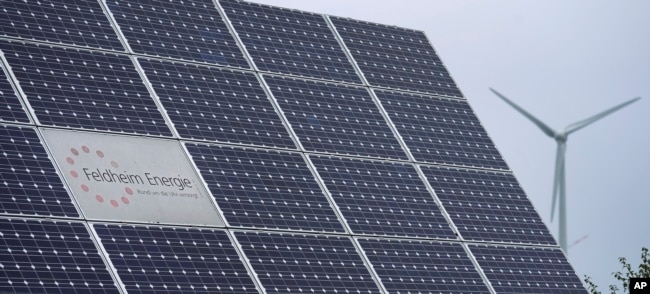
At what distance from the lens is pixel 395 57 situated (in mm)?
62375

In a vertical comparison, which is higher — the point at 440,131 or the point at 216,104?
the point at 440,131

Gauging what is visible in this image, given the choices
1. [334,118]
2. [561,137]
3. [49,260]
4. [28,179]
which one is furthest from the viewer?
[561,137]

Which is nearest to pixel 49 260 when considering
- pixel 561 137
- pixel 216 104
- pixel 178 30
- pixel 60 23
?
pixel 60 23

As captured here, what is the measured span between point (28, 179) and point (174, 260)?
4.53 m

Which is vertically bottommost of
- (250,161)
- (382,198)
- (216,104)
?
(382,198)

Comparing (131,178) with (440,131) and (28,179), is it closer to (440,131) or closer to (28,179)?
(28,179)

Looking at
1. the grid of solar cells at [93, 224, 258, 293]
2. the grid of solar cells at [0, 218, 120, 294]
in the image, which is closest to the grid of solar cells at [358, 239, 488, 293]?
the grid of solar cells at [93, 224, 258, 293]

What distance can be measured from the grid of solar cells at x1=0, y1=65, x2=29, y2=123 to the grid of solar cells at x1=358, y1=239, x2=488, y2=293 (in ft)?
37.0

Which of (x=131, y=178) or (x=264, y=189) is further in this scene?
(x=264, y=189)

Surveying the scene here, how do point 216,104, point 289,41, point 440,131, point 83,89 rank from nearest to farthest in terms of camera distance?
1. point 83,89
2. point 216,104
3. point 289,41
4. point 440,131

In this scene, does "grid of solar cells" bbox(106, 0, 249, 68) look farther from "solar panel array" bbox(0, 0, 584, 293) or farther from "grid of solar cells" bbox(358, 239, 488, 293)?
"grid of solar cells" bbox(358, 239, 488, 293)

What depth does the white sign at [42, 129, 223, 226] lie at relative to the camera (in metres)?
46.9

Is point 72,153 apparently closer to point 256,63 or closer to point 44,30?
point 44,30

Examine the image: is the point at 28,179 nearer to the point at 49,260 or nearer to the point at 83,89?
the point at 49,260
